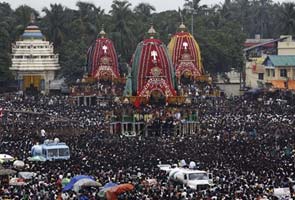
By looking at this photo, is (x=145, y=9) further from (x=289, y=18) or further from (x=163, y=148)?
(x=163, y=148)

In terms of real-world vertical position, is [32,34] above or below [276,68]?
above

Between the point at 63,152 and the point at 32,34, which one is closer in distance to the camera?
the point at 63,152

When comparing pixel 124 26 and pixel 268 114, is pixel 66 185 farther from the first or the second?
pixel 124 26

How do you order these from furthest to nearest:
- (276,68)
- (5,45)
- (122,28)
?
(122,28)
(5,45)
(276,68)

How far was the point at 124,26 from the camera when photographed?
99.9 m

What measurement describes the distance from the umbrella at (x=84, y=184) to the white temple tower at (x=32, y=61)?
54.5m

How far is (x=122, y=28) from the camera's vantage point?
99.8 metres

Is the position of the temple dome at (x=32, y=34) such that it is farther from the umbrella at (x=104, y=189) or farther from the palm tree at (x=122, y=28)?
the umbrella at (x=104, y=189)

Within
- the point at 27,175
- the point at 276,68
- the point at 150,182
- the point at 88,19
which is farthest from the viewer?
the point at 88,19

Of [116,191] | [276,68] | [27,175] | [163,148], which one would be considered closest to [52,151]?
[163,148]

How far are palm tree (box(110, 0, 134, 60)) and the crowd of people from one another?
28.1 metres

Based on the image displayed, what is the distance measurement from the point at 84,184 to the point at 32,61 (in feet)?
188

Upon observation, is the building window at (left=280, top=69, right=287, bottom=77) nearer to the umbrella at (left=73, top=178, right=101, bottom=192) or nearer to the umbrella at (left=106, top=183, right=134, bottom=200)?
the umbrella at (left=73, top=178, right=101, bottom=192)

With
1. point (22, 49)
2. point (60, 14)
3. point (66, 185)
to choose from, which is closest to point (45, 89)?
point (22, 49)
